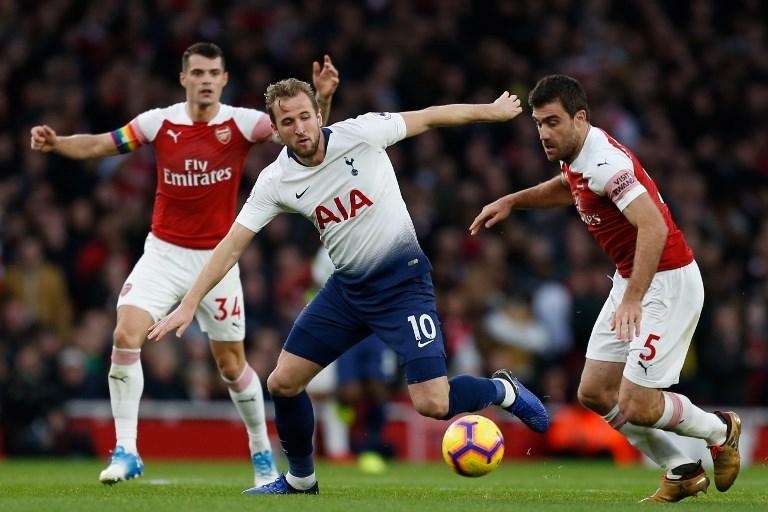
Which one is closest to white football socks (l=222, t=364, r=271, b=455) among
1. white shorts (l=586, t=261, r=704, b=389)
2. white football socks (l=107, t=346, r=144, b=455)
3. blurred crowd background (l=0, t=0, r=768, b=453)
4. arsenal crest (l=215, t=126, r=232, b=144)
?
white football socks (l=107, t=346, r=144, b=455)

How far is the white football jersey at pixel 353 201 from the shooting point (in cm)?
842

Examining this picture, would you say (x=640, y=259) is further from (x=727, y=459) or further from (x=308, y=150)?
(x=308, y=150)

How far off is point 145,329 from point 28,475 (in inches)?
102

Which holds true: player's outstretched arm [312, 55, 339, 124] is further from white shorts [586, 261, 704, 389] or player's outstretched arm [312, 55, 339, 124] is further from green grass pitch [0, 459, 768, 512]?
green grass pitch [0, 459, 768, 512]

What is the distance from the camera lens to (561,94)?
27.3 feet

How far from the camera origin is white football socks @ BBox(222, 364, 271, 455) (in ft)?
33.2

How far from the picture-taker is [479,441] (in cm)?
852

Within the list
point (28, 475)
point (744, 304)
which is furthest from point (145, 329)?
point (744, 304)

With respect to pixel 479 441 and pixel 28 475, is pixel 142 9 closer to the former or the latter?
pixel 28 475

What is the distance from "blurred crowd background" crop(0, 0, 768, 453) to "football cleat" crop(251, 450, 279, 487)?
5.39 meters

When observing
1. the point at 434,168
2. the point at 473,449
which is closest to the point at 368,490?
the point at 473,449

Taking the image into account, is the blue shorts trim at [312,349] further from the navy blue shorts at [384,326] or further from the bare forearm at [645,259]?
the bare forearm at [645,259]

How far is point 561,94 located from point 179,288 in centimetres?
323

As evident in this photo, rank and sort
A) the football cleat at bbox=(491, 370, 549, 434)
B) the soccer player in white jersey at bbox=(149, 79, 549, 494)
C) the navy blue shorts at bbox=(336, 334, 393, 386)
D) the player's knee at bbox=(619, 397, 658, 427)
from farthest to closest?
the navy blue shorts at bbox=(336, 334, 393, 386), the football cleat at bbox=(491, 370, 549, 434), the soccer player in white jersey at bbox=(149, 79, 549, 494), the player's knee at bbox=(619, 397, 658, 427)
